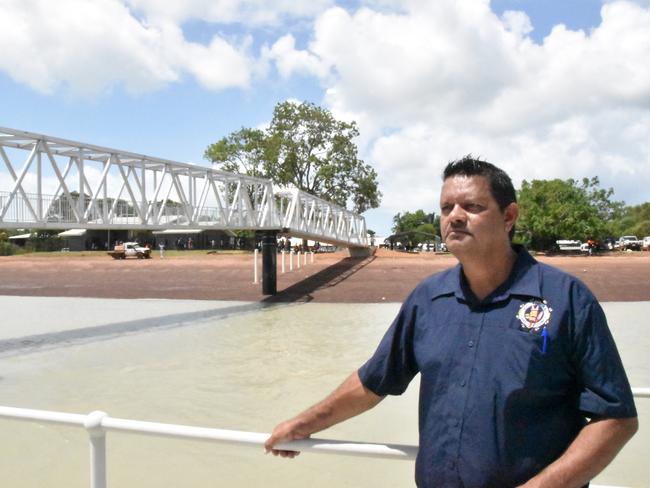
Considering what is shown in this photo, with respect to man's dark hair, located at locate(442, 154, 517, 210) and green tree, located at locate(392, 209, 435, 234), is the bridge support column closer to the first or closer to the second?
man's dark hair, located at locate(442, 154, 517, 210)

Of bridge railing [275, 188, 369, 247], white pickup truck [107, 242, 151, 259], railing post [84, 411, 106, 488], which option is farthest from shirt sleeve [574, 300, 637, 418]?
white pickup truck [107, 242, 151, 259]

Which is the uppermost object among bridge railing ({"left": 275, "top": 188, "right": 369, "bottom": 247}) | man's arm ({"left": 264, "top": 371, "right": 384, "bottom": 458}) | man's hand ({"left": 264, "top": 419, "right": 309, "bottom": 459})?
bridge railing ({"left": 275, "top": 188, "right": 369, "bottom": 247})

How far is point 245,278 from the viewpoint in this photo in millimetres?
36000

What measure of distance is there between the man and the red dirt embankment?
27.7m

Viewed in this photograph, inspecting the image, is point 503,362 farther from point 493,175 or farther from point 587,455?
point 493,175

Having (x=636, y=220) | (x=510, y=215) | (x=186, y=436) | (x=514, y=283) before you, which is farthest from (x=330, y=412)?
(x=636, y=220)

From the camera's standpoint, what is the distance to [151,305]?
29.3 metres

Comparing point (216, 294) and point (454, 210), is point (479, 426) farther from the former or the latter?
point (216, 294)

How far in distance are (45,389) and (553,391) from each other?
497 inches

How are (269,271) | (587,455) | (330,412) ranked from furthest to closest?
(269,271)
(330,412)
(587,455)

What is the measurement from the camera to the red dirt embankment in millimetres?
31562

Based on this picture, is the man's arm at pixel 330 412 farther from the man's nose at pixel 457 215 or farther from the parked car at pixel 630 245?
the parked car at pixel 630 245

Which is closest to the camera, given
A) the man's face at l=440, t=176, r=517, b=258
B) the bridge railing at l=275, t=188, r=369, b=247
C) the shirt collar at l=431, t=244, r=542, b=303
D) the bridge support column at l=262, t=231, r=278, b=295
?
the shirt collar at l=431, t=244, r=542, b=303

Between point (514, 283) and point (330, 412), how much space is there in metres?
0.99
